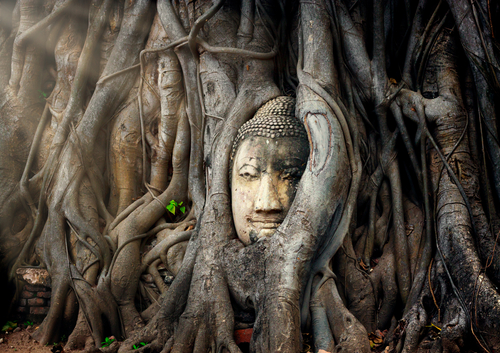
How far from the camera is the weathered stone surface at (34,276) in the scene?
12.5 ft

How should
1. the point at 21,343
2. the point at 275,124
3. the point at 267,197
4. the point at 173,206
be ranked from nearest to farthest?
1. the point at 267,197
2. the point at 275,124
3. the point at 21,343
4. the point at 173,206

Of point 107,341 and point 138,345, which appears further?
point 107,341

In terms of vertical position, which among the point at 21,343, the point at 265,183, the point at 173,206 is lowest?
the point at 21,343

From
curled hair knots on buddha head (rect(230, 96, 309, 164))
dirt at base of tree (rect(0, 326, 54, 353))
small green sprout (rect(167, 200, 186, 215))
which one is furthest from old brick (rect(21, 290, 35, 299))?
curled hair knots on buddha head (rect(230, 96, 309, 164))

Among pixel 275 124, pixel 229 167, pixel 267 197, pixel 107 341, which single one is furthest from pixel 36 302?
pixel 275 124

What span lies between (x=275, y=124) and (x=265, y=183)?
1.58ft

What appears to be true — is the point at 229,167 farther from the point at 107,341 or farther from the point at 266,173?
the point at 107,341

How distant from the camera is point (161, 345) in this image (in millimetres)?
2951

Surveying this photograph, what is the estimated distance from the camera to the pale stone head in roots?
3.00 meters

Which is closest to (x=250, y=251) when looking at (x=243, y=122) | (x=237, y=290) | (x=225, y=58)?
(x=237, y=290)

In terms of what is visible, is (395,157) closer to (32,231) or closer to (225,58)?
(225,58)

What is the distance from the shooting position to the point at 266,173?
9.99 feet

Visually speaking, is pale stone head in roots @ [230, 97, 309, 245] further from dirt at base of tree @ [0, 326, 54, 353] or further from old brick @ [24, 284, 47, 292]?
old brick @ [24, 284, 47, 292]

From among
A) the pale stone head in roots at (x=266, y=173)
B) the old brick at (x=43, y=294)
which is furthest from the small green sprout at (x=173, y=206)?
the old brick at (x=43, y=294)
